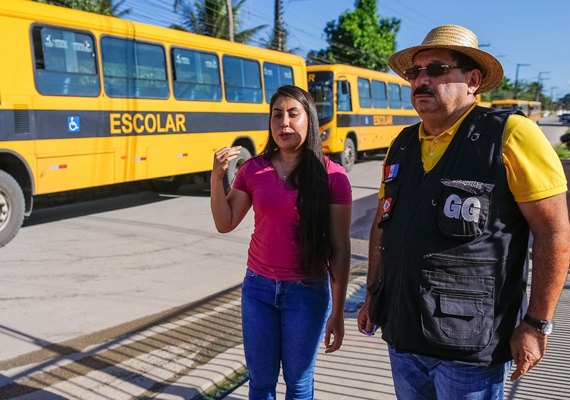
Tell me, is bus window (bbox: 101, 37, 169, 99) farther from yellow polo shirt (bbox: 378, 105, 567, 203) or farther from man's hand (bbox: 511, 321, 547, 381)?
man's hand (bbox: 511, 321, 547, 381)

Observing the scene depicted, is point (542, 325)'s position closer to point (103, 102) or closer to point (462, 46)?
point (462, 46)

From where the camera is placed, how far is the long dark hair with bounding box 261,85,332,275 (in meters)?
2.53

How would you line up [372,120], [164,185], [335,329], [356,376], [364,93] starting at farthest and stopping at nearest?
1. [372,120]
2. [364,93]
3. [164,185]
4. [356,376]
5. [335,329]

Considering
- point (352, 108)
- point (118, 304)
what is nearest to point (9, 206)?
point (118, 304)

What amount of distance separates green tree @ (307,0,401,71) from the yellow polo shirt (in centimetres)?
3134

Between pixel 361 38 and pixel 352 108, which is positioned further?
pixel 361 38

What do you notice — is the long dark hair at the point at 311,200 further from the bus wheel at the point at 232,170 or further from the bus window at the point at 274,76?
the bus window at the point at 274,76

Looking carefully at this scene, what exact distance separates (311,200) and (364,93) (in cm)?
1611

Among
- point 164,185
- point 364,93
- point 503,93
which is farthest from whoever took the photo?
point 503,93

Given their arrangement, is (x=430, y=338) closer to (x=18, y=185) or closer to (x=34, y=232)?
(x=18, y=185)

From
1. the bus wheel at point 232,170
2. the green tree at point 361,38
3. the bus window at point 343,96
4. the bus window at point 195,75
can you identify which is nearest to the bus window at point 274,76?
the bus wheel at point 232,170

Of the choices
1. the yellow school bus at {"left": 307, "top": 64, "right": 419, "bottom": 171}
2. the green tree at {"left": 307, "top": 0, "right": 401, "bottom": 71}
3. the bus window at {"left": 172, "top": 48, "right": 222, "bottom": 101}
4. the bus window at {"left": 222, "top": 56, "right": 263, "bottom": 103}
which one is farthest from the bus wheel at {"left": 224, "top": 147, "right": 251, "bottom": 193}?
the green tree at {"left": 307, "top": 0, "right": 401, "bottom": 71}

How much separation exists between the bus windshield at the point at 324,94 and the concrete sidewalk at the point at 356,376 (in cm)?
1225

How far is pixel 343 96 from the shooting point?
1650cm
